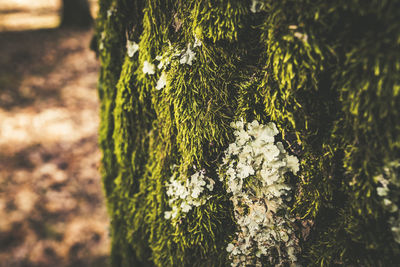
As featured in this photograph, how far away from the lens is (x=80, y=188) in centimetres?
437

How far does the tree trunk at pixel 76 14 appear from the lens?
971 centimetres

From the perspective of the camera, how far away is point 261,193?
1212 mm

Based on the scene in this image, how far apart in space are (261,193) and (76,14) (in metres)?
11.8

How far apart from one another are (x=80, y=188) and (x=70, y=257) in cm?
132

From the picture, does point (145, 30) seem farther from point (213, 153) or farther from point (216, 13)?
point (213, 153)

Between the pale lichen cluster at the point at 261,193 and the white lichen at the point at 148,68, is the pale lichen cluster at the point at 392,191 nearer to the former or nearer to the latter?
the pale lichen cluster at the point at 261,193

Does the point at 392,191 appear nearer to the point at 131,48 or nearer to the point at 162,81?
the point at 162,81

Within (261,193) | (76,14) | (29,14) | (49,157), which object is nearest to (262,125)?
(261,193)

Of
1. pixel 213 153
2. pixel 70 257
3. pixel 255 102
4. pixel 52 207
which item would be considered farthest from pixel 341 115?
pixel 52 207

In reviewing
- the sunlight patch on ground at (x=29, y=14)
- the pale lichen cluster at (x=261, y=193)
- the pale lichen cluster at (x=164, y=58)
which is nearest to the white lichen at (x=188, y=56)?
the pale lichen cluster at (x=164, y=58)

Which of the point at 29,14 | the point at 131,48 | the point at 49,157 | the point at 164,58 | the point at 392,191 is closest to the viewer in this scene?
the point at 392,191

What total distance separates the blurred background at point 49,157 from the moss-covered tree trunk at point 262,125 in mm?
1314

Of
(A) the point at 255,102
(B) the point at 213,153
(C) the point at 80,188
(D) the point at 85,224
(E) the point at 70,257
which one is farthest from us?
(C) the point at 80,188

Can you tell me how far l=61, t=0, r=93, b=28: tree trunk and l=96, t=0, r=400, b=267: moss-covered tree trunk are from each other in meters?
10.3
